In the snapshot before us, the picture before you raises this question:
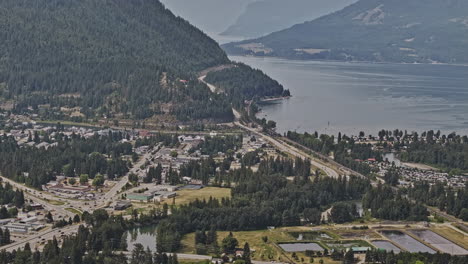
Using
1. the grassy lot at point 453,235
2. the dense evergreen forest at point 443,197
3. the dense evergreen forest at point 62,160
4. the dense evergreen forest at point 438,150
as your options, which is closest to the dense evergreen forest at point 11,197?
the dense evergreen forest at point 62,160

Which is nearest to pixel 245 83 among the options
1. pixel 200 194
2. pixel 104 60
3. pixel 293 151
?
pixel 104 60

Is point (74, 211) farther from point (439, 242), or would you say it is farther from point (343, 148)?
point (343, 148)

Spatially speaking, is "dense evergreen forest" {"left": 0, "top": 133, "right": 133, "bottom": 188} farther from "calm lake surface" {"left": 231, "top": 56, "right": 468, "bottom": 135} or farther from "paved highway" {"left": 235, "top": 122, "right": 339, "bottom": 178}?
"calm lake surface" {"left": 231, "top": 56, "right": 468, "bottom": 135}

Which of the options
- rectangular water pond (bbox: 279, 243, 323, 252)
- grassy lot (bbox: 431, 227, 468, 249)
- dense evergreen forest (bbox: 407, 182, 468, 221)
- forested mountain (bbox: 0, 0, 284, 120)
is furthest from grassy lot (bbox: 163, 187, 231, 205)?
forested mountain (bbox: 0, 0, 284, 120)

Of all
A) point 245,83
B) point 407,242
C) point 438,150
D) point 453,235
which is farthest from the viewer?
point 245,83

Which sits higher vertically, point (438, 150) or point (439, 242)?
point (438, 150)

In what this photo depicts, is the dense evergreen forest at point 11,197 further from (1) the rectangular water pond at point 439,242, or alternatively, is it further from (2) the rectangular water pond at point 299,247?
(1) the rectangular water pond at point 439,242
